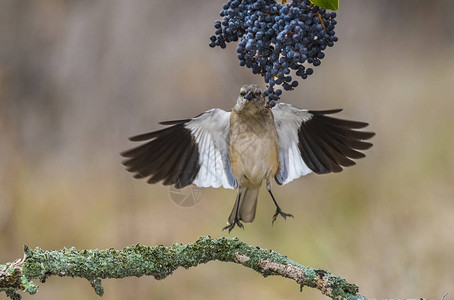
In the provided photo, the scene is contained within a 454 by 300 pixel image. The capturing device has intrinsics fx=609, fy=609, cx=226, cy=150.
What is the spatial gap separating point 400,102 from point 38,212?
7.44ft

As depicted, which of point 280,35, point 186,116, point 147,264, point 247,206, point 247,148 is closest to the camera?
point 280,35

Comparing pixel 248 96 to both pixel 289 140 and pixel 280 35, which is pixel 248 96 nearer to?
pixel 289 140

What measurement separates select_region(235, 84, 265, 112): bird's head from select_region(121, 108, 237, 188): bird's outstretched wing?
10 cm

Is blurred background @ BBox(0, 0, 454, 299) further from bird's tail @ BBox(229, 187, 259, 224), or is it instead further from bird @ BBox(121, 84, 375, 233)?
bird @ BBox(121, 84, 375, 233)

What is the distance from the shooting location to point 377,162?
3.61 meters

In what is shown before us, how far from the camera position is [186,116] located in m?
→ 3.77

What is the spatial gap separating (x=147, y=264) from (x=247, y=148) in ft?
2.29

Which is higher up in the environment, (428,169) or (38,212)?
(428,169)

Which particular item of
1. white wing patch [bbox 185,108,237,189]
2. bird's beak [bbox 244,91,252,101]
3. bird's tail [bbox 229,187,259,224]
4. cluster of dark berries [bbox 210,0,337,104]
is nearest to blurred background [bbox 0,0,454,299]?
bird's tail [bbox 229,187,259,224]

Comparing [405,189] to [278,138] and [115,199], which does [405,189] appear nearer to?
[278,138]

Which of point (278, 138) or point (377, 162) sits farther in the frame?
point (377, 162)

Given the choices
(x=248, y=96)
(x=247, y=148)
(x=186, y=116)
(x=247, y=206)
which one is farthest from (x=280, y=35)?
(x=186, y=116)

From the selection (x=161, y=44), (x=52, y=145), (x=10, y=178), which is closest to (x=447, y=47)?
(x=161, y=44)

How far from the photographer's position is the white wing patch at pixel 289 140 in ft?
7.25
